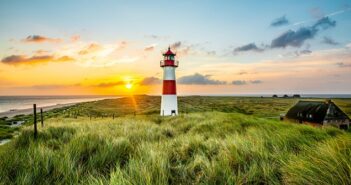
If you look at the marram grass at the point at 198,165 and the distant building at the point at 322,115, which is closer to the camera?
the marram grass at the point at 198,165

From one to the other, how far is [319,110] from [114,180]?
1391 inches

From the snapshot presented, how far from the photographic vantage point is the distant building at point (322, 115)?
102ft

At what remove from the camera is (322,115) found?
103 ft

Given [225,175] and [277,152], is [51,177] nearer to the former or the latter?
[225,175]

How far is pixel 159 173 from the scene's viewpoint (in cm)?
319

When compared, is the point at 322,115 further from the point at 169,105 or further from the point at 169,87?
the point at 169,87

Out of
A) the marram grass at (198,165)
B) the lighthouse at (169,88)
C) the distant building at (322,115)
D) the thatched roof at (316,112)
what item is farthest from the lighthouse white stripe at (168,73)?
the marram grass at (198,165)

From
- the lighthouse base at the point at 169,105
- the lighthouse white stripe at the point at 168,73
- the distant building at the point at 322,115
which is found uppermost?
the lighthouse white stripe at the point at 168,73

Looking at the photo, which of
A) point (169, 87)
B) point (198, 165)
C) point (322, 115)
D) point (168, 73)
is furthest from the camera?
point (322, 115)

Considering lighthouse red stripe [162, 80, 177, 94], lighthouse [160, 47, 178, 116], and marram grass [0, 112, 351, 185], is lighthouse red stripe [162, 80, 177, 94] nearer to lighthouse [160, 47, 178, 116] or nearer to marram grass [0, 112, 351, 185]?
lighthouse [160, 47, 178, 116]

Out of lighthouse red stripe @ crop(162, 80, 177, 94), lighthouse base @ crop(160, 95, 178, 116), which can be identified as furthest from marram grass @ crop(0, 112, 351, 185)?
lighthouse red stripe @ crop(162, 80, 177, 94)

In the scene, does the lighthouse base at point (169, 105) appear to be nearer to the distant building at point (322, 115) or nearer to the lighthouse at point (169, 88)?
the lighthouse at point (169, 88)

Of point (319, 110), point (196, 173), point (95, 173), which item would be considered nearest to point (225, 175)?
point (196, 173)

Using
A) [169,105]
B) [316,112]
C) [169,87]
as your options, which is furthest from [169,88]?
[316,112]
